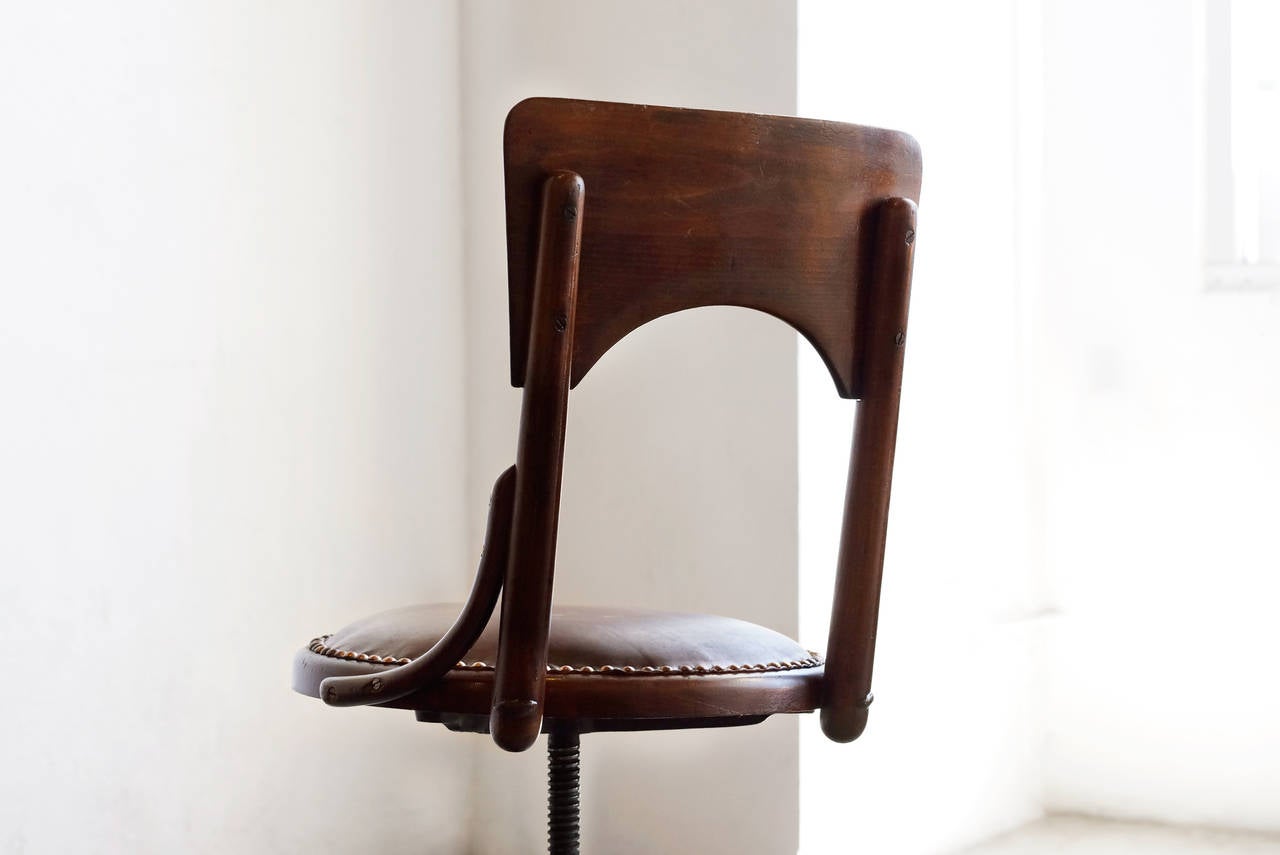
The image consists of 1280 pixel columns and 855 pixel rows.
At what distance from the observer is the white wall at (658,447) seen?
2.14 metres

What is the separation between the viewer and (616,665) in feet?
3.56

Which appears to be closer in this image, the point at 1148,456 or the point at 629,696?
the point at 629,696

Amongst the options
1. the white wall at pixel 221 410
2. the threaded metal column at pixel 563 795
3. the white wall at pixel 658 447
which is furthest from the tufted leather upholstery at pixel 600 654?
the white wall at pixel 658 447

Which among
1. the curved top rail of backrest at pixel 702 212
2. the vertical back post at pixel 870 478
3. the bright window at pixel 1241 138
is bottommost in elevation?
the vertical back post at pixel 870 478

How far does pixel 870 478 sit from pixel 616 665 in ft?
0.87

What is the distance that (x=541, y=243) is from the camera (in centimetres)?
99

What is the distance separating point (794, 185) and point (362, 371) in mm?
1392

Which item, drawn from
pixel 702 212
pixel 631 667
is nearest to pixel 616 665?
pixel 631 667

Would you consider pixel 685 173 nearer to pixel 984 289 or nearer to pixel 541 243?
Answer: pixel 541 243

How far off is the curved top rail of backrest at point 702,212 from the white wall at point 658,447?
1009mm

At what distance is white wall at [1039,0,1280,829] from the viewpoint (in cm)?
262

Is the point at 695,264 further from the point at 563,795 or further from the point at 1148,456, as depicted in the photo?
the point at 1148,456

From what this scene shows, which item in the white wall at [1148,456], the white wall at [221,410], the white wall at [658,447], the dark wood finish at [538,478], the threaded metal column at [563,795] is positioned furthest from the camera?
the white wall at [1148,456]

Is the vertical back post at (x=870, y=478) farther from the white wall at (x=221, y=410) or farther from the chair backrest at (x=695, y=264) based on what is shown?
the white wall at (x=221, y=410)
